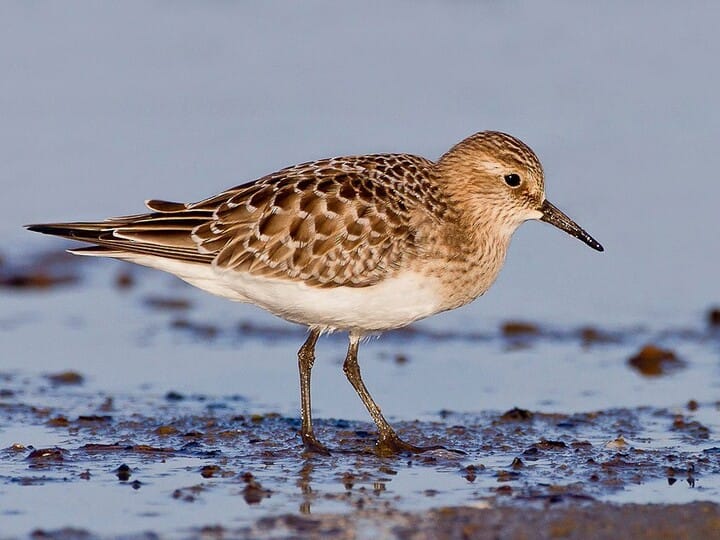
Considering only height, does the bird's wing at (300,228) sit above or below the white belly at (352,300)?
above

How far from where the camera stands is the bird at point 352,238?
29.9 feet

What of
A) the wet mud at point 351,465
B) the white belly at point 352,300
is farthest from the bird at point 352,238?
the wet mud at point 351,465

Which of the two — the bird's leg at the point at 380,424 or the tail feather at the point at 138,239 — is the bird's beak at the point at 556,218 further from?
the tail feather at the point at 138,239

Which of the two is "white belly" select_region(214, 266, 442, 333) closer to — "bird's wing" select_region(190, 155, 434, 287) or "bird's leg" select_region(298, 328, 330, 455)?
"bird's wing" select_region(190, 155, 434, 287)

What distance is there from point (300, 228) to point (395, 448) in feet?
4.94

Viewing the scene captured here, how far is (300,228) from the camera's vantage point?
30.2 feet

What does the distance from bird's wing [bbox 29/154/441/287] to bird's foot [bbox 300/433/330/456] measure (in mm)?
961

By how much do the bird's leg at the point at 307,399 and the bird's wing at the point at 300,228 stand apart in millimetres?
655

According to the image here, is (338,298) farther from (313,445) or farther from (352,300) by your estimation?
(313,445)

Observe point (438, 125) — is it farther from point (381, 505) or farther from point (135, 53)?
point (381, 505)

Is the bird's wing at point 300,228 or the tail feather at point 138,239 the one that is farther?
the tail feather at point 138,239

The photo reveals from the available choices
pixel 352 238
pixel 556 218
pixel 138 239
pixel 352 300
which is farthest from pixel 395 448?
pixel 138 239

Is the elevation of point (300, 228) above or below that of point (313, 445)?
above

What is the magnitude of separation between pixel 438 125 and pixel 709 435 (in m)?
7.82
